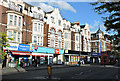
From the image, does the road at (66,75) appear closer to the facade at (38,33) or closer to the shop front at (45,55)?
the facade at (38,33)

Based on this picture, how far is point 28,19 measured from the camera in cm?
3484

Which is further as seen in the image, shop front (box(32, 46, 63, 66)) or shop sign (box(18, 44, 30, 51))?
shop front (box(32, 46, 63, 66))

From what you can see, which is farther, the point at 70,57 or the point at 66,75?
the point at 70,57

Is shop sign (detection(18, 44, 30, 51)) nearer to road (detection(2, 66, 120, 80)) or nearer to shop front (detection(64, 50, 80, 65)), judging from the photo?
road (detection(2, 66, 120, 80))

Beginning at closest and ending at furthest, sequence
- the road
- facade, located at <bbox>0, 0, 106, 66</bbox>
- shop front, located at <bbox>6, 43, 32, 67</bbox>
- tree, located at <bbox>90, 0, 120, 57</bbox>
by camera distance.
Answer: tree, located at <bbox>90, 0, 120, 57</bbox> → the road → shop front, located at <bbox>6, 43, 32, 67</bbox> → facade, located at <bbox>0, 0, 106, 66</bbox>

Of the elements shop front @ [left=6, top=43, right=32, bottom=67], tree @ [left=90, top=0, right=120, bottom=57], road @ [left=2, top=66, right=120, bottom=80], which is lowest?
road @ [left=2, top=66, right=120, bottom=80]

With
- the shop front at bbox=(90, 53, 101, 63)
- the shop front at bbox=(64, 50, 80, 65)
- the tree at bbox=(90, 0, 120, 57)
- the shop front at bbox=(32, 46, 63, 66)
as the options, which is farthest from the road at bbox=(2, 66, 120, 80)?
the shop front at bbox=(90, 53, 101, 63)

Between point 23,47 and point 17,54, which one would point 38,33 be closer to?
point 23,47

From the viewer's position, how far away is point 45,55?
38.5 m

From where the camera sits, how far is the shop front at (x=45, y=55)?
35.4 meters

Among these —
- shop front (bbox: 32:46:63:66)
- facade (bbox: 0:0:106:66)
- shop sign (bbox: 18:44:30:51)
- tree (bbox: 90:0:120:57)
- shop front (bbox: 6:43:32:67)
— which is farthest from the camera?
shop front (bbox: 32:46:63:66)

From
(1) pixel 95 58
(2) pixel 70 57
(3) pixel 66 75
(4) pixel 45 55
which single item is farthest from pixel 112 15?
(1) pixel 95 58

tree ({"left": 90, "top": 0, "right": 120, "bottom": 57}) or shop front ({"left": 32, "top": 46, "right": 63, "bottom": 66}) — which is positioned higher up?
tree ({"left": 90, "top": 0, "right": 120, "bottom": 57})

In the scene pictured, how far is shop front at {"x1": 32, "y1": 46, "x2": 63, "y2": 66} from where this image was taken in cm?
3538
